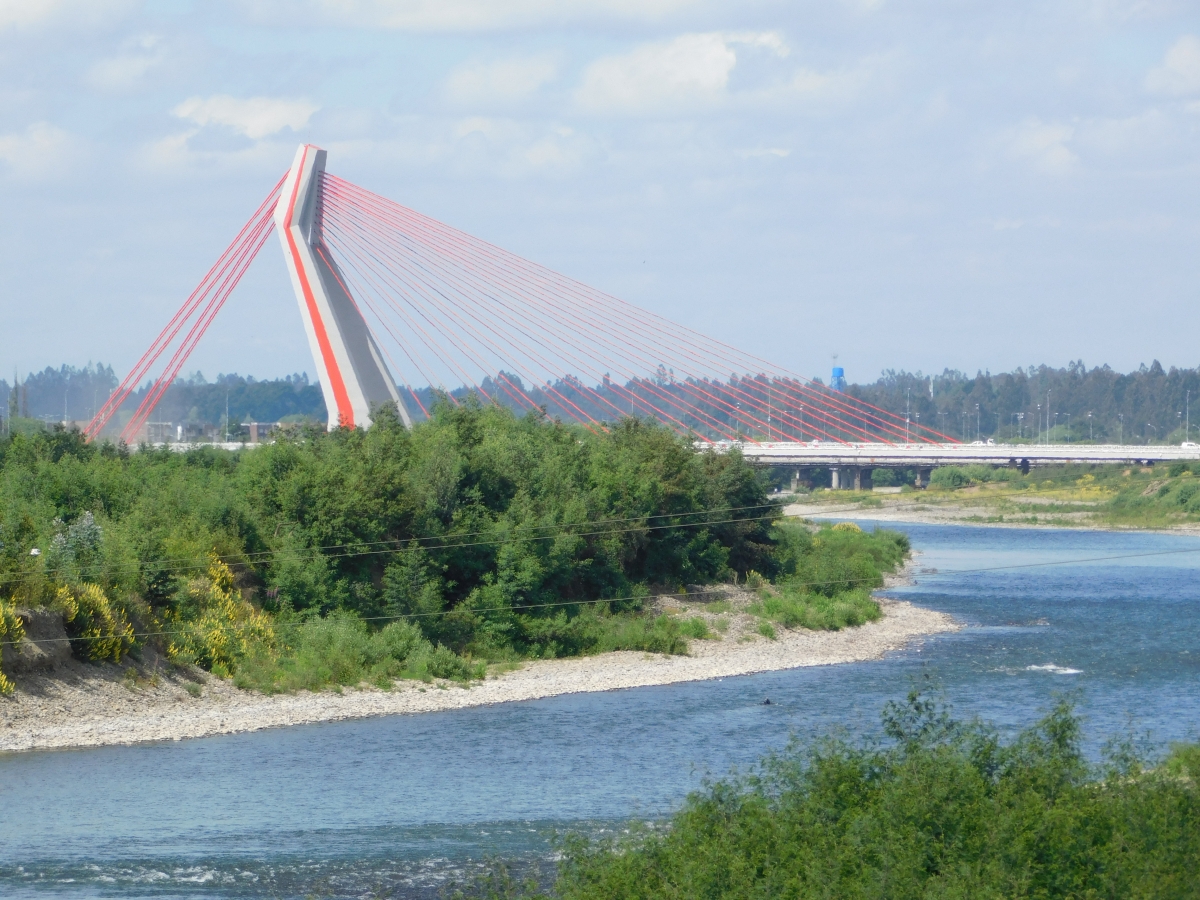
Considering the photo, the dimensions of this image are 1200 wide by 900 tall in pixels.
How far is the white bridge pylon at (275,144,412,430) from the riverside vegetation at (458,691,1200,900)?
18.2m

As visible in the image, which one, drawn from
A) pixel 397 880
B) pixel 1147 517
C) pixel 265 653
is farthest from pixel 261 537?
pixel 1147 517

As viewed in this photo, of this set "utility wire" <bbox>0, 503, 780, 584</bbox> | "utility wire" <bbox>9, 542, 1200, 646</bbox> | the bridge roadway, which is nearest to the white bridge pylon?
"utility wire" <bbox>0, 503, 780, 584</bbox>

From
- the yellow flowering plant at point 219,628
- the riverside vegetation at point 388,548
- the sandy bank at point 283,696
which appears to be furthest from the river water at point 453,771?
the riverside vegetation at point 388,548

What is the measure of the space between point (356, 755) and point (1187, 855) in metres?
11.5

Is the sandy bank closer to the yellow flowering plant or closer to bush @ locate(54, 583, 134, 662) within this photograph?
bush @ locate(54, 583, 134, 662)

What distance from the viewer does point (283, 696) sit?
23.7 metres

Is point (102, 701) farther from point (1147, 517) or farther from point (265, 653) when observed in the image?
point (1147, 517)

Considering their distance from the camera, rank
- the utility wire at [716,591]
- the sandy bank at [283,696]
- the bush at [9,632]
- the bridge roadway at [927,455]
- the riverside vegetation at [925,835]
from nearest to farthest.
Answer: the riverside vegetation at [925,835], the sandy bank at [283,696], the bush at [9,632], the utility wire at [716,591], the bridge roadway at [927,455]

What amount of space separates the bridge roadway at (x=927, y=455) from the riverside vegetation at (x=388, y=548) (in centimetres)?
1544

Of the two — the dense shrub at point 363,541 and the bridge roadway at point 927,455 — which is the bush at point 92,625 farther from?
the bridge roadway at point 927,455

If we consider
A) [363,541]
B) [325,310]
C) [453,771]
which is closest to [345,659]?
[363,541]

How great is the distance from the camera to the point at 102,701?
21.8 metres

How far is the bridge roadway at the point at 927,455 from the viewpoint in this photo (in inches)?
2154

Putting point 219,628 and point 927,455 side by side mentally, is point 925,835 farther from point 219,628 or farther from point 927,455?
point 927,455
